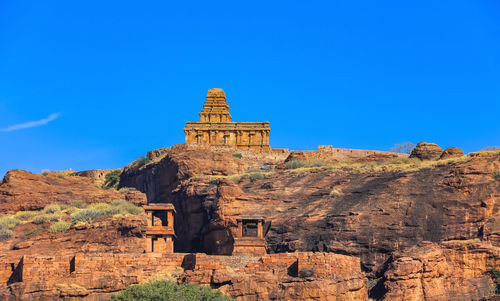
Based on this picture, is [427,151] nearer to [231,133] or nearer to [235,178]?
[235,178]

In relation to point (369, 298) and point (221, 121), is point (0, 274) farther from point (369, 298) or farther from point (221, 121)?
point (221, 121)

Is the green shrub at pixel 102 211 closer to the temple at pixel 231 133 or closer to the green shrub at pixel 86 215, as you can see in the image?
the green shrub at pixel 86 215

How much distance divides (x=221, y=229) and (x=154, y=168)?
71.1ft

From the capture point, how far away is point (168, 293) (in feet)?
122

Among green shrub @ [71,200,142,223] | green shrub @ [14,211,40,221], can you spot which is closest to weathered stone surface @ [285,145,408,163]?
green shrub @ [71,200,142,223]

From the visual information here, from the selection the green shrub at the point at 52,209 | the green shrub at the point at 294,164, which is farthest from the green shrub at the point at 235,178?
the green shrub at the point at 52,209

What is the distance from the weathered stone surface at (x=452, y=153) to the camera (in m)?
56.5

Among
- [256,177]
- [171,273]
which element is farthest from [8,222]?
[256,177]

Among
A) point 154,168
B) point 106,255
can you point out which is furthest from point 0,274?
point 154,168

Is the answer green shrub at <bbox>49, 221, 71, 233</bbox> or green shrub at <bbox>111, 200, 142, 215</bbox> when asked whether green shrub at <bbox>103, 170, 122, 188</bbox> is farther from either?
green shrub at <bbox>49, 221, 71, 233</bbox>

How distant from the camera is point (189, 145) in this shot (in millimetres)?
72188

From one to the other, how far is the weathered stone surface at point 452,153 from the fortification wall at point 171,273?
700 inches

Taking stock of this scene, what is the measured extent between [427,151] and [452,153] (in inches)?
167

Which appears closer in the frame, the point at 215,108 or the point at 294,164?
the point at 294,164
